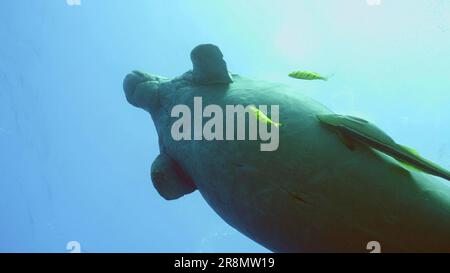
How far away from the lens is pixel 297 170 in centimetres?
336

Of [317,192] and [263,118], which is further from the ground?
[263,118]

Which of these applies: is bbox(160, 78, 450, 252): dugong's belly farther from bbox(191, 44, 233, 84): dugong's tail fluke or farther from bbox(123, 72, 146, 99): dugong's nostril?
bbox(123, 72, 146, 99): dugong's nostril

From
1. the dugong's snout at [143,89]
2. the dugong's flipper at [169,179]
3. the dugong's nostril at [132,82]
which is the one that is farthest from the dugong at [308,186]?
the dugong's nostril at [132,82]

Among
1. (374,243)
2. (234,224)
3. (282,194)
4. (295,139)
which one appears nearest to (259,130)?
(295,139)

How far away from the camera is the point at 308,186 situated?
10.8 ft

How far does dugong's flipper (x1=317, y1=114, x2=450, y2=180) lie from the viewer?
3.11m

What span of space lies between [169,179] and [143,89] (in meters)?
1.29

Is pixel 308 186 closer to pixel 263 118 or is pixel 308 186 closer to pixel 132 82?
pixel 263 118

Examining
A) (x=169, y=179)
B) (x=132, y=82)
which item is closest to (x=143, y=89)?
(x=132, y=82)

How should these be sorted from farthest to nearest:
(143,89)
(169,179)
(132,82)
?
1. (132,82)
2. (143,89)
3. (169,179)

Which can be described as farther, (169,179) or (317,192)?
(169,179)

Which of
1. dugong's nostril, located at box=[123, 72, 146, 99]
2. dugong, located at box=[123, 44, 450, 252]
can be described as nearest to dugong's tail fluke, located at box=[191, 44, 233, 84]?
dugong, located at box=[123, 44, 450, 252]
